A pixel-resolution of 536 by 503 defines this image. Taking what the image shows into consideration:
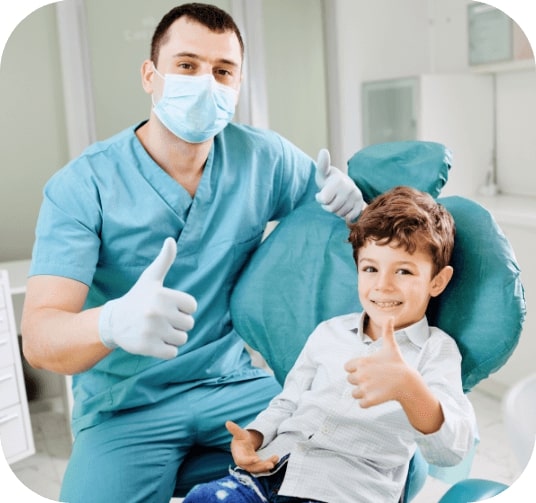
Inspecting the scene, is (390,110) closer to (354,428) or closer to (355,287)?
(355,287)

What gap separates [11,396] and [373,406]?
1.38 m

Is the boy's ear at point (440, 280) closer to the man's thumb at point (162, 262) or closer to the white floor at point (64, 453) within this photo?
the white floor at point (64, 453)

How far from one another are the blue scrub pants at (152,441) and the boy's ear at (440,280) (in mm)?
437

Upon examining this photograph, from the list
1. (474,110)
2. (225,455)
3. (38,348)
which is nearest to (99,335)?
(38,348)

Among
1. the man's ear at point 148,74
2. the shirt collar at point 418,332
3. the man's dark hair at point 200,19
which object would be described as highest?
the man's dark hair at point 200,19

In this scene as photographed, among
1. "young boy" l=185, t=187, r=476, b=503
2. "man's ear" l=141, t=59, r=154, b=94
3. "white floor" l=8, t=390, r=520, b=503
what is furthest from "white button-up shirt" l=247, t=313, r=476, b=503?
"man's ear" l=141, t=59, r=154, b=94

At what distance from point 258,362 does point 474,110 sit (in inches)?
32.1

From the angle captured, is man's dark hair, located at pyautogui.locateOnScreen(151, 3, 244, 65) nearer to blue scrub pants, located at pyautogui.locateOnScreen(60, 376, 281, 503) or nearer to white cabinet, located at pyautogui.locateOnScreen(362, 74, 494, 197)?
white cabinet, located at pyautogui.locateOnScreen(362, 74, 494, 197)

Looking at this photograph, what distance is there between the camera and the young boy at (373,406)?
829 millimetres

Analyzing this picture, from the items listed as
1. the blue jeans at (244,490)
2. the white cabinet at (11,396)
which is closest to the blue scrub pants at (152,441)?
the blue jeans at (244,490)

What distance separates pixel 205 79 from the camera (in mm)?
1069

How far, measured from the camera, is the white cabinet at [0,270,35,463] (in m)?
1.79

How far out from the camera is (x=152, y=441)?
1.12 m

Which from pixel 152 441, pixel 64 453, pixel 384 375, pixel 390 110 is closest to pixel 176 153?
pixel 152 441
